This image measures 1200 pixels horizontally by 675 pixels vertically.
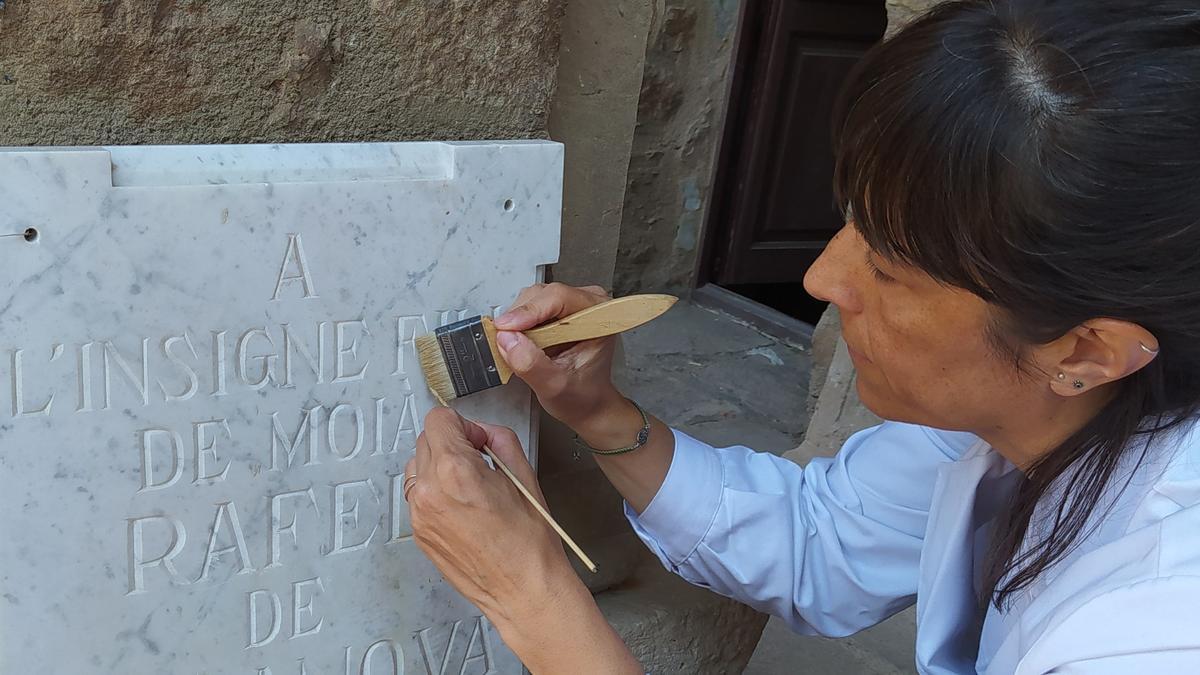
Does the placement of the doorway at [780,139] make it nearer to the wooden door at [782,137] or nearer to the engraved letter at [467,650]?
the wooden door at [782,137]

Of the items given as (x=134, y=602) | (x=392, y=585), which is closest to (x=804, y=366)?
(x=392, y=585)

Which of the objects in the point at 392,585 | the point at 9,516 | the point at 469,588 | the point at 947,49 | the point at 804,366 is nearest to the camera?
the point at 947,49

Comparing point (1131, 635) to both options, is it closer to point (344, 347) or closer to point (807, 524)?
point (807, 524)

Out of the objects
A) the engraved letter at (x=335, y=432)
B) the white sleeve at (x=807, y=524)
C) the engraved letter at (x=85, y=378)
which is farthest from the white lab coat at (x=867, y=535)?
the engraved letter at (x=85, y=378)

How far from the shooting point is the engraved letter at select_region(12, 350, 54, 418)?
79cm

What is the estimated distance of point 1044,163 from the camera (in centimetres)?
65

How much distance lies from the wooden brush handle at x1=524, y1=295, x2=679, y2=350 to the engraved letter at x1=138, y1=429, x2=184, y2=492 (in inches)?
12.6

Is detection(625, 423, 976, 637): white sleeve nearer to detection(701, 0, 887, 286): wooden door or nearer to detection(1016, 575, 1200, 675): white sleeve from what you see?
detection(1016, 575, 1200, 675): white sleeve

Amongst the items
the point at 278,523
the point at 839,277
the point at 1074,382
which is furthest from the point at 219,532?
the point at 1074,382

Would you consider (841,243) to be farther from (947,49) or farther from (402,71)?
(402,71)

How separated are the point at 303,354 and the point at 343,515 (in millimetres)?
172

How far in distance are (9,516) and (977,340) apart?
0.77 m

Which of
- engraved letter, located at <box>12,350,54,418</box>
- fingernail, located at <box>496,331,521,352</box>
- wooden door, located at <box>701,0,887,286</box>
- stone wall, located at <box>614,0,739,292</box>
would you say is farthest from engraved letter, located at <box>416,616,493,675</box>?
wooden door, located at <box>701,0,887,286</box>

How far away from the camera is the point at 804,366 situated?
3236mm
